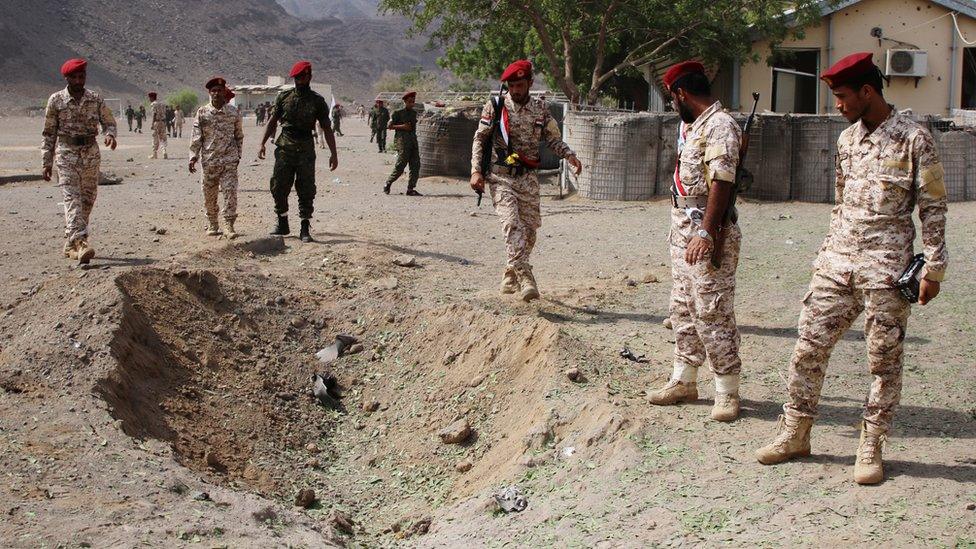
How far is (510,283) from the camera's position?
26.4ft

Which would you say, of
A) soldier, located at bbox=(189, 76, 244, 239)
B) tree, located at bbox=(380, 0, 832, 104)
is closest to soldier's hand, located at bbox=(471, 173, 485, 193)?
soldier, located at bbox=(189, 76, 244, 239)

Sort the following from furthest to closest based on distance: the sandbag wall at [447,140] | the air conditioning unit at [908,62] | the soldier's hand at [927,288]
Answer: the air conditioning unit at [908,62] → the sandbag wall at [447,140] → the soldier's hand at [927,288]

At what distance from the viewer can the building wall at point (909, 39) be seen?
21.6m

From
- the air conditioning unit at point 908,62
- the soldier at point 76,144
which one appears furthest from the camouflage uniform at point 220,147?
the air conditioning unit at point 908,62

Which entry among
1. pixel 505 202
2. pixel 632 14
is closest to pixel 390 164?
pixel 632 14

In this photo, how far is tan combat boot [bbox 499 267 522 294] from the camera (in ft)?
26.3

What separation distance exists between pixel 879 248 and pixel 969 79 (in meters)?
21.2

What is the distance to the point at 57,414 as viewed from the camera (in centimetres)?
558

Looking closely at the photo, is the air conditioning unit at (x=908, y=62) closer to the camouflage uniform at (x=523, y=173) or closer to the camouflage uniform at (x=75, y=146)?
the camouflage uniform at (x=523, y=173)

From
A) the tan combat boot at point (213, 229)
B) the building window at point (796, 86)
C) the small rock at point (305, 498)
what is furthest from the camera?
the building window at point (796, 86)

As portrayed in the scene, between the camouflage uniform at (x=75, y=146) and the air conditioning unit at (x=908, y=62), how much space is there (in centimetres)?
1700

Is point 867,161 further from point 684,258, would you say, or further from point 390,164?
point 390,164

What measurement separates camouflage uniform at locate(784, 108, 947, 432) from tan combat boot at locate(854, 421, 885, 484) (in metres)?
0.03

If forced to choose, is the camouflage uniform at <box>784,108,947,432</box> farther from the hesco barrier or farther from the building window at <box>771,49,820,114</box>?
the building window at <box>771,49,820,114</box>
